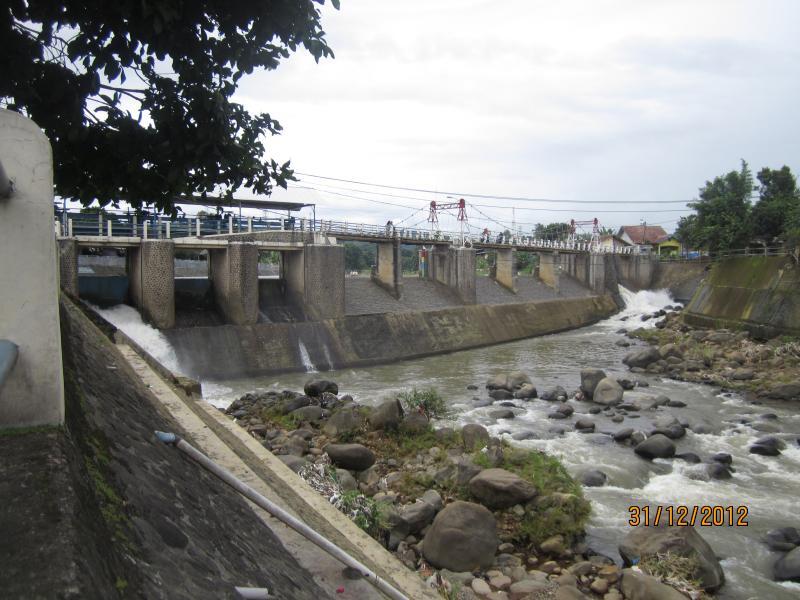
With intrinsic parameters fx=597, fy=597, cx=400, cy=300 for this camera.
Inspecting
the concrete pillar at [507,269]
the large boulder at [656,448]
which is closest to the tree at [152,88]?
the large boulder at [656,448]

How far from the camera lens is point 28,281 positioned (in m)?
2.68

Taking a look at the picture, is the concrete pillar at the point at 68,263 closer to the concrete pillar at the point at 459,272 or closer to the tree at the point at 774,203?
the concrete pillar at the point at 459,272

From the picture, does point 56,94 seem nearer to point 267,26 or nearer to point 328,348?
point 267,26

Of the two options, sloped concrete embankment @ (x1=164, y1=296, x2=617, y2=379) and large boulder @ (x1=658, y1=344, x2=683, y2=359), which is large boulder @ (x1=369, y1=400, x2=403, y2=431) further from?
large boulder @ (x1=658, y1=344, x2=683, y2=359)

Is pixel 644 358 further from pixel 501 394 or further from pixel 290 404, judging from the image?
pixel 290 404

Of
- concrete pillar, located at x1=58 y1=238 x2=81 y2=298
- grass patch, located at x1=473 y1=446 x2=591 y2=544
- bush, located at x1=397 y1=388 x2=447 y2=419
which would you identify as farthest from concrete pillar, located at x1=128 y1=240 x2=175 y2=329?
grass patch, located at x1=473 y1=446 x2=591 y2=544

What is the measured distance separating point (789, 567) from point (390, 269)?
25913 millimetres

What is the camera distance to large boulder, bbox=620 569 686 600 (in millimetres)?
6496

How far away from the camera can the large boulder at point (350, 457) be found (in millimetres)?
10633

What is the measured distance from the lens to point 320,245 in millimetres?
26094

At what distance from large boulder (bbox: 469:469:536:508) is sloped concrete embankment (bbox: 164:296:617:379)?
13882 mm

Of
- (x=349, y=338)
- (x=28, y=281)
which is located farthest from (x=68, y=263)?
(x=28, y=281)

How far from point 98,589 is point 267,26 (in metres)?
4.74
